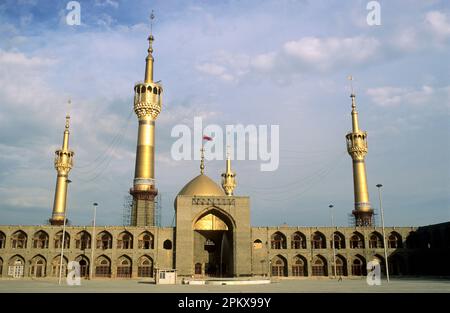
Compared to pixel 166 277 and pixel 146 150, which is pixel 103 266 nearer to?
pixel 146 150

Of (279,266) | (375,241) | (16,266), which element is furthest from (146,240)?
(375,241)

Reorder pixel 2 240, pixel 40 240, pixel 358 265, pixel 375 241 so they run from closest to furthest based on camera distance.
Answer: pixel 2 240 → pixel 40 240 → pixel 358 265 → pixel 375 241

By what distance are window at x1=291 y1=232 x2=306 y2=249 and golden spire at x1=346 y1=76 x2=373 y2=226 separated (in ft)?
37.0

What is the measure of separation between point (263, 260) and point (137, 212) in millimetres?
20681

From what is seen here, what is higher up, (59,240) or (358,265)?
(59,240)

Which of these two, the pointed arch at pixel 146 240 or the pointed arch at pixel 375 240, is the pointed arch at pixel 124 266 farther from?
the pointed arch at pixel 375 240

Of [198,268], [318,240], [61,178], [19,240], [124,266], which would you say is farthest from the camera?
[61,178]

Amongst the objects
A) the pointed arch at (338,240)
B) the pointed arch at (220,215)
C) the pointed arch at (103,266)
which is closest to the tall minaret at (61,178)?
the pointed arch at (103,266)

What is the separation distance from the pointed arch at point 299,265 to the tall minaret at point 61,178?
38.9 m

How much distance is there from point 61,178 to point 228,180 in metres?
35.6

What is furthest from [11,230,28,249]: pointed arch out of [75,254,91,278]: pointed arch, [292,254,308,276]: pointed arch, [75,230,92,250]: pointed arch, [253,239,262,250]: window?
[292,254,308,276]: pointed arch

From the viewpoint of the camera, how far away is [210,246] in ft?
220

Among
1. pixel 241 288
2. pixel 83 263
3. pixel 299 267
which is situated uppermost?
pixel 83 263
